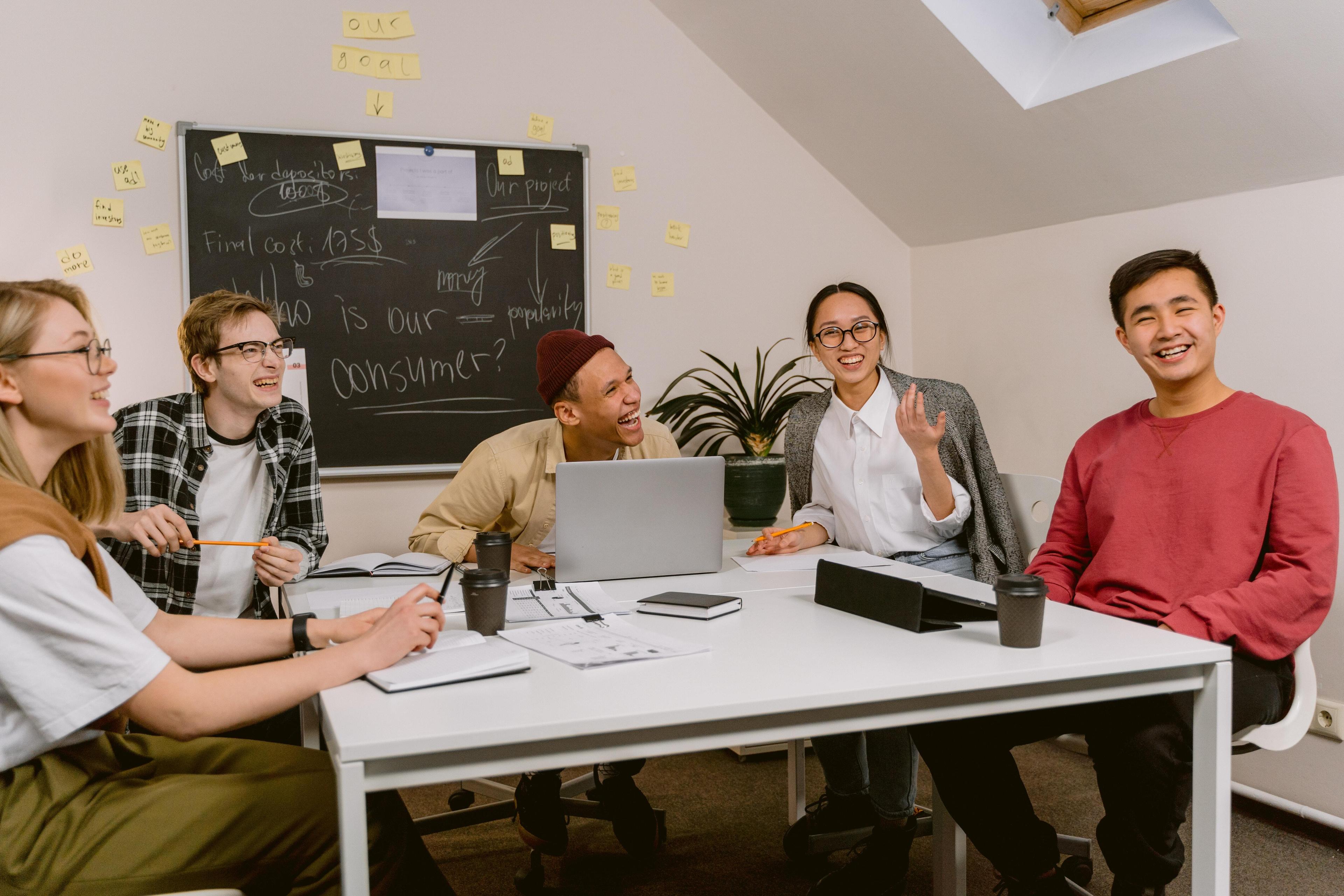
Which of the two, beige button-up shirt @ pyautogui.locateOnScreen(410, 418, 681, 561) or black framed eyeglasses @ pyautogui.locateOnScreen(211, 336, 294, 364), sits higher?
black framed eyeglasses @ pyautogui.locateOnScreen(211, 336, 294, 364)

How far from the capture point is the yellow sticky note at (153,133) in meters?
3.00

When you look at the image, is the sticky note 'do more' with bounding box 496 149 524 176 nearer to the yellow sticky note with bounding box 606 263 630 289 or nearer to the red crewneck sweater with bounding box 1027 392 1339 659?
the yellow sticky note with bounding box 606 263 630 289

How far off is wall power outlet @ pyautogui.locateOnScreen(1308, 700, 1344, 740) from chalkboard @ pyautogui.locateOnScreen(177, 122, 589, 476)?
243 centimetres

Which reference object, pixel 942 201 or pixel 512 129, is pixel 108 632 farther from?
pixel 942 201

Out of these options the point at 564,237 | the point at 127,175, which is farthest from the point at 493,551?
the point at 127,175

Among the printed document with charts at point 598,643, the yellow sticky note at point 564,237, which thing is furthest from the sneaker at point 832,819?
the yellow sticky note at point 564,237

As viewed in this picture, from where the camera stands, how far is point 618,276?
3.49 metres

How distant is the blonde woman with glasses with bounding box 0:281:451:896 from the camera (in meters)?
1.07

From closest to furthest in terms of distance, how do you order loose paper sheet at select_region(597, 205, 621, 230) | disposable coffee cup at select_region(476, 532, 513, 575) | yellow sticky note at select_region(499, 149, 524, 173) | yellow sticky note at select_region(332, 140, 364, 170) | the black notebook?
1. the black notebook
2. disposable coffee cup at select_region(476, 532, 513, 575)
3. yellow sticky note at select_region(332, 140, 364, 170)
4. yellow sticky note at select_region(499, 149, 524, 173)
5. loose paper sheet at select_region(597, 205, 621, 230)

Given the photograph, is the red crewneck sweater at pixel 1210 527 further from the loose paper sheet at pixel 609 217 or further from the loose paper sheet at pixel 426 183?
the loose paper sheet at pixel 426 183

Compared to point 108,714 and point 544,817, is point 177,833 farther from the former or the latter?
point 544,817

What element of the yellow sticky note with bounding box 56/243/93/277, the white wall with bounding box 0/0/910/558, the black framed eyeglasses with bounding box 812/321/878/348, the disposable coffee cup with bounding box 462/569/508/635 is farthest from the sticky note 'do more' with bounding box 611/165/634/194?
the disposable coffee cup with bounding box 462/569/508/635

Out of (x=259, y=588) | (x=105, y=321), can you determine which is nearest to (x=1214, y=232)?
(x=259, y=588)

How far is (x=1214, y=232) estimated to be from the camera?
8.45 feet
